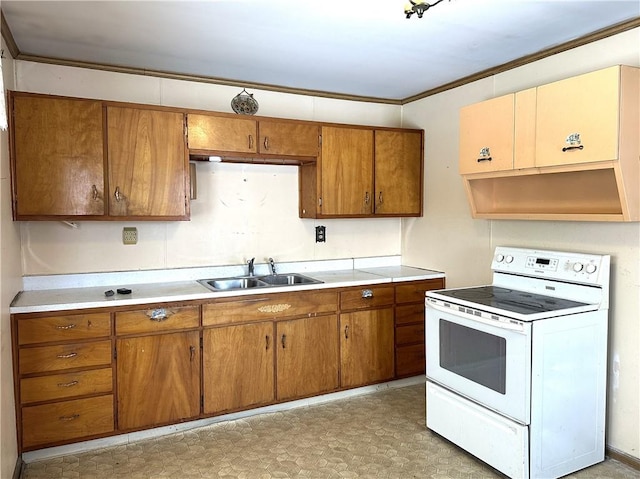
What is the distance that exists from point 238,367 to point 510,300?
5.77 ft

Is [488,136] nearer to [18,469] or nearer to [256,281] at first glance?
[256,281]

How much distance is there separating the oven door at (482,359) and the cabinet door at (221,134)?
65.4 inches

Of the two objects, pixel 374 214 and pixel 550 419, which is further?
pixel 374 214

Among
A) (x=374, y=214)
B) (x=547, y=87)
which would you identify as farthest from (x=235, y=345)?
(x=547, y=87)

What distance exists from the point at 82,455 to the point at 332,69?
2.94 m

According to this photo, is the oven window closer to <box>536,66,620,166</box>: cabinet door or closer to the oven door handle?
the oven door handle

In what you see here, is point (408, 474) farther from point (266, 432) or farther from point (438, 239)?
point (438, 239)

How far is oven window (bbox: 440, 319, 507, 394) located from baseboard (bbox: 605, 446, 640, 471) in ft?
2.69

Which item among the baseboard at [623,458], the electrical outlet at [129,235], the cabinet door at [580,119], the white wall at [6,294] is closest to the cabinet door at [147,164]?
the electrical outlet at [129,235]

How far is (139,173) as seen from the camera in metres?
3.00

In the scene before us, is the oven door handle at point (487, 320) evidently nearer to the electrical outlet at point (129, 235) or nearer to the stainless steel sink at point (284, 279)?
the stainless steel sink at point (284, 279)

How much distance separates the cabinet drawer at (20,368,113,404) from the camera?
257cm

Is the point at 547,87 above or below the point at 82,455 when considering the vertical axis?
above

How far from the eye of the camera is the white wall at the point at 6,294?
220 centimetres
